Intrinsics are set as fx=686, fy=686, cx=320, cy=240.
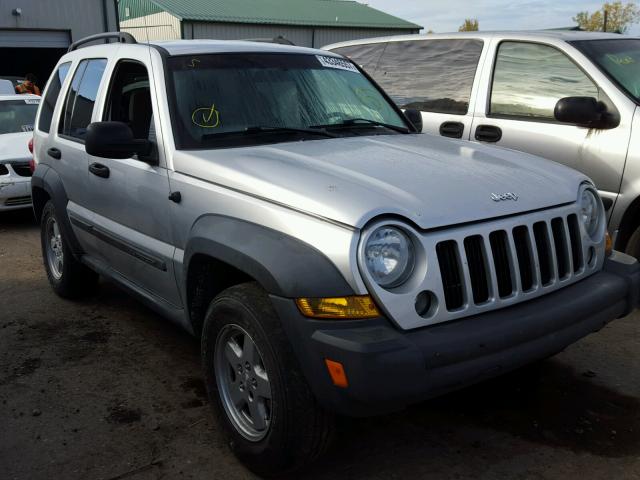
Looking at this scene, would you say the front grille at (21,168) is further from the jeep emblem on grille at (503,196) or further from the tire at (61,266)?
the jeep emblem on grille at (503,196)

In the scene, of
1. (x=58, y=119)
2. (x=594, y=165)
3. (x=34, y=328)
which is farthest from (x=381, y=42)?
(x=34, y=328)

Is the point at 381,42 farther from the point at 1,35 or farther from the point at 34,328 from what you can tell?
the point at 1,35

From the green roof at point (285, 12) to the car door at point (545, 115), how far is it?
30876 millimetres

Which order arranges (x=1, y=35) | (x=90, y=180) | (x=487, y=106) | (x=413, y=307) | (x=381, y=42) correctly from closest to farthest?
1. (x=413, y=307)
2. (x=90, y=180)
3. (x=487, y=106)
4. (x=381, y=42)
5. (x=1, y=35)

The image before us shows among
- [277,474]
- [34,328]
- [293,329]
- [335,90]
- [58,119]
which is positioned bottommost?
[34,328]

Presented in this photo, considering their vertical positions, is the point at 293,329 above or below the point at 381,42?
below

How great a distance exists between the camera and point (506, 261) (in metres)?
2.79

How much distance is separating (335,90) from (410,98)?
2132 mm

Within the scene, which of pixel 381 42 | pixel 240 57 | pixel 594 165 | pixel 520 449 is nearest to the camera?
pixel 520 449

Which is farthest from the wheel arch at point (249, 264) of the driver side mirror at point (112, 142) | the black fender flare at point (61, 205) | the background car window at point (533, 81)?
the background car window at point (533, 81)

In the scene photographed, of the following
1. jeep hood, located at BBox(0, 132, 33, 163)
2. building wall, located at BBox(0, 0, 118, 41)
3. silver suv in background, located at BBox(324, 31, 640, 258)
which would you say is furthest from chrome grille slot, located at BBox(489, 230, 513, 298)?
building wall, located at BBox(0, 0, 118, 41)

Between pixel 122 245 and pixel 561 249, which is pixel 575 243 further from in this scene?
pixel 122 245

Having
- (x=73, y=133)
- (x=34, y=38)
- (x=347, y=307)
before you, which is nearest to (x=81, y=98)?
(x=73, y=133)

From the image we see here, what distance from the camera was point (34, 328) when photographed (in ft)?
15.7
